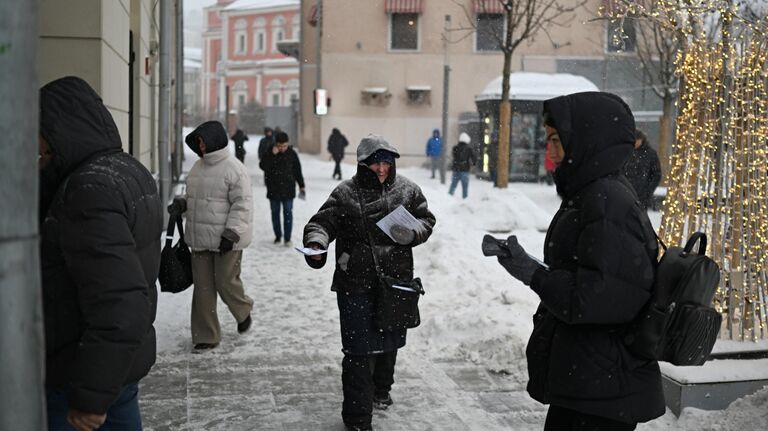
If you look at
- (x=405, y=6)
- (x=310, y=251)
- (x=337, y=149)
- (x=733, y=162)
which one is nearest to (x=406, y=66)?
(x=405, y=6)

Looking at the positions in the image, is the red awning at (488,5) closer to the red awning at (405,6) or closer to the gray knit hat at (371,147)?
the red awning at (405,6)

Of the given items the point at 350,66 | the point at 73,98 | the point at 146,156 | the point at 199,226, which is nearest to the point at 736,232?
the point at 199,226

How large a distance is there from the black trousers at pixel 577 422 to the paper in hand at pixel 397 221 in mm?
1970

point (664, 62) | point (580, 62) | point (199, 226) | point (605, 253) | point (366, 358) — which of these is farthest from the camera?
point (580, 62)

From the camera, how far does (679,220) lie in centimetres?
645

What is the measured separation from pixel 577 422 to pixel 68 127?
217 centimetres

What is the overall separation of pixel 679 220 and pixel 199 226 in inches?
149

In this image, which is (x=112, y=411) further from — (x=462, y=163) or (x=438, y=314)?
(x=462, y=163)

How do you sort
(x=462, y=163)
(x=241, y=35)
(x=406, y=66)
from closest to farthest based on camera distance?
(x=462, y=163) < (x=406, y=66) < (x=241, y=35)

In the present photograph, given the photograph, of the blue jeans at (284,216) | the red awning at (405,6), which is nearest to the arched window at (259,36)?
the red awning at (405,6)

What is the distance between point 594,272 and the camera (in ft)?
10.6

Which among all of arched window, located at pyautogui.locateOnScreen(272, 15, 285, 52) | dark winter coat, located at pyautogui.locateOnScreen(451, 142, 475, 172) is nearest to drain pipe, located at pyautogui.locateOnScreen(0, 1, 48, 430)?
dark winter coat, located at pyautogui.locateOnScreen(451, 142, 475, 172)

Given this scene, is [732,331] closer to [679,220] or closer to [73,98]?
[679,220]

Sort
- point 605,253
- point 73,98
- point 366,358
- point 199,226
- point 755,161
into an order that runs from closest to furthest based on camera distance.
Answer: point 73,98
point 605,253
point 366,358
point 755,161
point 199,226
